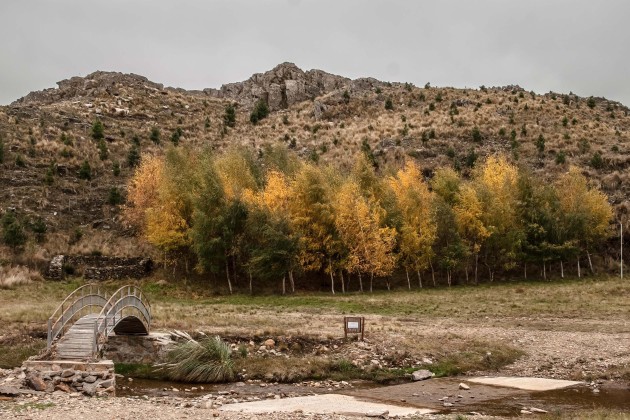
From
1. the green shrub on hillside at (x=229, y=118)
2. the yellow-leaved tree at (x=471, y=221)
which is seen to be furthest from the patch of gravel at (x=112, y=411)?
the green shrub on hillside at (x=229, y=118)

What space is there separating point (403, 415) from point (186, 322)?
16.7 meters

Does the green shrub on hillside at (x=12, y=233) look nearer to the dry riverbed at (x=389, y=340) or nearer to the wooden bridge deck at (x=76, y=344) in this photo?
the dry riverbed at (x=389, y=340)

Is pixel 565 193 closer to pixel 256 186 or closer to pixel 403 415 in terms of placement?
pixel 256 186

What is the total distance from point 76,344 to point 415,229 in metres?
37.4

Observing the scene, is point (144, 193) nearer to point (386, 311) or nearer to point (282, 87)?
point (386, 311)

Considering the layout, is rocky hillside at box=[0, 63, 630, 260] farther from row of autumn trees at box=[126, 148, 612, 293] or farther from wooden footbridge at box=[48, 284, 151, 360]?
wooden footbridge at box=[48, 284, 151, 360]

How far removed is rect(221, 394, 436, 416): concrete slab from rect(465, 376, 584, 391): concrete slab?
5.10 meters

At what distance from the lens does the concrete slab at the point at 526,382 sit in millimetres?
21188

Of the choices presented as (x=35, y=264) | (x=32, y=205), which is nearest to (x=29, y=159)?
(x=32, y=205)

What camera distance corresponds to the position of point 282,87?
Result: 132750mm

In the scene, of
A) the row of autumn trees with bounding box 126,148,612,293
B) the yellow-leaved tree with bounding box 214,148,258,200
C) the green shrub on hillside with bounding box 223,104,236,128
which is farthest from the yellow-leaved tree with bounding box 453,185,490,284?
the green shrub on hillside with bounding box 223,104,236,128

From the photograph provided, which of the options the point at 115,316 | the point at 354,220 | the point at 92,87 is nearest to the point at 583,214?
the point at 354,220

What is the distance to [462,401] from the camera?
19.5 metres

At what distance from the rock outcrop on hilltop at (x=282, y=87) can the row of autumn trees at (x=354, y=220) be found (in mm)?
69899
